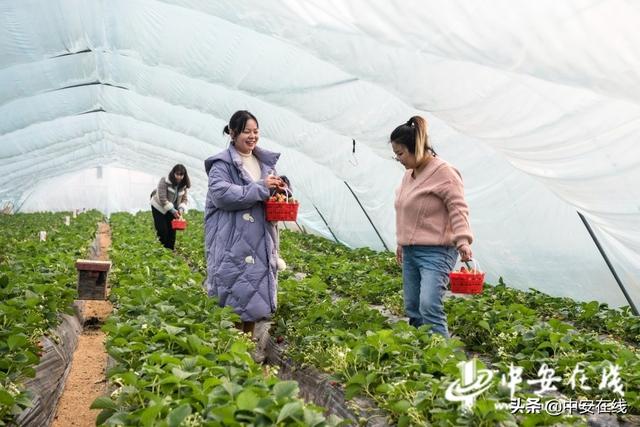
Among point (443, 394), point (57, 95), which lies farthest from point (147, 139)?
point (443, 394)

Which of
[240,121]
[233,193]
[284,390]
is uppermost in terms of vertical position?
[240,121]

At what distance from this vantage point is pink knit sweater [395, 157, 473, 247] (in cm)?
426

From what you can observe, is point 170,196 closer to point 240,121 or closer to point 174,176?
point 174,176

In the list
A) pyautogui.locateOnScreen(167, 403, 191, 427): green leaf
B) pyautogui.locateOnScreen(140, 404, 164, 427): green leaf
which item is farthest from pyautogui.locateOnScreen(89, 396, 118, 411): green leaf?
pyautogui.locateOnScreen(167, 403, 191, 427): green leaf

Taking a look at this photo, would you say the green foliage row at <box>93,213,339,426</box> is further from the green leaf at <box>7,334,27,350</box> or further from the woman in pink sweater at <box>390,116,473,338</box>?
the woman in pink sweater at <box>390,116,473,338</box>

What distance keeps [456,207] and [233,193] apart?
4.55 ft

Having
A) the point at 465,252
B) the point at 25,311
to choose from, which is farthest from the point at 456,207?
the point at 25,311

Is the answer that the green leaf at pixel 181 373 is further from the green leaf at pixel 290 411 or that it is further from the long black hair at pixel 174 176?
the long black hair at pixel 174 176

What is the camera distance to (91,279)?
594 cm

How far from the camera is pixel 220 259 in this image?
15.4ft

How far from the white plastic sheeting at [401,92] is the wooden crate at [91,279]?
231 cm

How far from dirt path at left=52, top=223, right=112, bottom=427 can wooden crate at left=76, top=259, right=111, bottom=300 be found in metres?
0.45

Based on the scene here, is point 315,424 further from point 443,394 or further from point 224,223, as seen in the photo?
point 224,223

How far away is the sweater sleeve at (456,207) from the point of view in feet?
13.7
